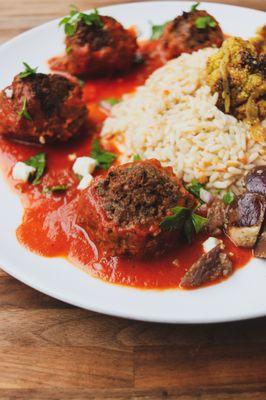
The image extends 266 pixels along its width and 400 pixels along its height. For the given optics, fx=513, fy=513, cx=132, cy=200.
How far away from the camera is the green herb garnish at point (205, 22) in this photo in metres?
5.89

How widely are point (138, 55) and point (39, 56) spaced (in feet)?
4.03

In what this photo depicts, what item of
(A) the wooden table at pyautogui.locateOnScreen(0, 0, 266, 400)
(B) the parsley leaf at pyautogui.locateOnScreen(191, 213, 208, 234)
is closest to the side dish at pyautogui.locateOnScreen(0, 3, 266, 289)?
(B) the parsley leaf at pyautogui.locateOnScreen(191, 213, 208, 234)

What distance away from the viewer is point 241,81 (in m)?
4.89

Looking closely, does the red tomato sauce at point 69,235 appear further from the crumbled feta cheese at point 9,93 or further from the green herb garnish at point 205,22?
the green herb garnish at point 205,22

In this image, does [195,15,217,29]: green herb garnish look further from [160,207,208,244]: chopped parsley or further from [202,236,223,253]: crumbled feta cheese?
[202,236,223,253]: crumbled feta cheese

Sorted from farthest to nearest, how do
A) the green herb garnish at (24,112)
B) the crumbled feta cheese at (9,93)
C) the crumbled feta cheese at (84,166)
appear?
the crumbled feta cheese at (9,93)
the green herb garnish at (24,112)
the crumbled feta cheese at (84,166)

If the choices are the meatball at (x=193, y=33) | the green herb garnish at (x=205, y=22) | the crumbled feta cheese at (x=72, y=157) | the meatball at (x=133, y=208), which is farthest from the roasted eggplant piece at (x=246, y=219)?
the green herb garnish at (x=205, y=22)

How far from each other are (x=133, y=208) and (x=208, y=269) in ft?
2.42

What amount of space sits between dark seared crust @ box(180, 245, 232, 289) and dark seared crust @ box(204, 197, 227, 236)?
1.03 ft

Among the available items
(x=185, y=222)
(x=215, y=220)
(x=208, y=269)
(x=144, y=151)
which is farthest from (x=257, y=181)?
(x=144, y=151)

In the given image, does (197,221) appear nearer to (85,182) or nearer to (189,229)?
(189,229)

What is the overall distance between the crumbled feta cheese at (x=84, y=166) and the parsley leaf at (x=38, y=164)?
31 centimetres

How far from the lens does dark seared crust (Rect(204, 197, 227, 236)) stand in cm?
426

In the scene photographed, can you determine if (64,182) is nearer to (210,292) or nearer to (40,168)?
Result: (40,168)
